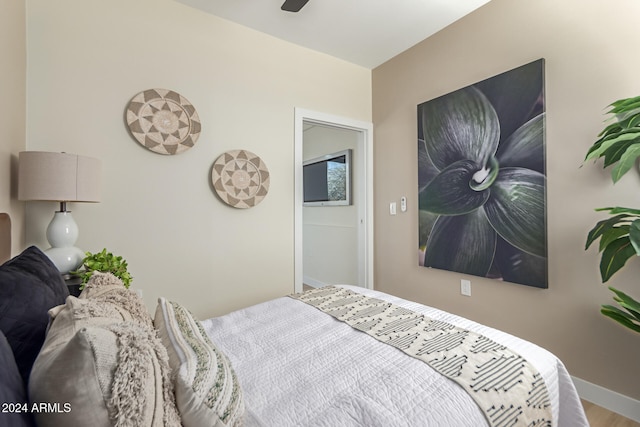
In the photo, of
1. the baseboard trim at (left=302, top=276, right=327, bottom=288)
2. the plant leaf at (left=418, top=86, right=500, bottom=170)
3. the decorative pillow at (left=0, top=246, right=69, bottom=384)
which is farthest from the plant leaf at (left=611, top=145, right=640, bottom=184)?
the baseboard trim at (left=302, top=276, right=327, bottom=288)

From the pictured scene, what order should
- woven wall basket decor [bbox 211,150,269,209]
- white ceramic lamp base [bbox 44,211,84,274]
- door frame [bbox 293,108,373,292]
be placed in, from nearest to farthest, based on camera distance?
white ceramic lamp base [bbox 44,211,84,274] → woven wall basket decor [bbox 211,150,269,209] → door frame [bbox 293,108,373,292]

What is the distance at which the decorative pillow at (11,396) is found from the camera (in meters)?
0.43

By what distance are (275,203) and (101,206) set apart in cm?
127

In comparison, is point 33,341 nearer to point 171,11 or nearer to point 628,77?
point 171,11

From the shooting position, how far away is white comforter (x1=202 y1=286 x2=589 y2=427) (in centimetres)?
81

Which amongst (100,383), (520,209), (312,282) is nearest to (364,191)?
(520,209)

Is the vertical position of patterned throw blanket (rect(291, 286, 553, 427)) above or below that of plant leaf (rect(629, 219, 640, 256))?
below

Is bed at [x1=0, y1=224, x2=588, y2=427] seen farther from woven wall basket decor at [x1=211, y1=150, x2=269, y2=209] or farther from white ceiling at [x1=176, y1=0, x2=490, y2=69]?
white ceiling at [x1=176, y1=0, x2=490, y2=69]

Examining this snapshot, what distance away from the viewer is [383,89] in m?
3.15

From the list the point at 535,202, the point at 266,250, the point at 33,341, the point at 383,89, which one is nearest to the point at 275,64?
the point at 383,89

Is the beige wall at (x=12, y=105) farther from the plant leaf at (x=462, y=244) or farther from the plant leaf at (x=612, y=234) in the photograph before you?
the plant leaf at (x=612, y=234)

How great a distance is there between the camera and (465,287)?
2.42m

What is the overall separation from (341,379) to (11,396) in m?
0.78

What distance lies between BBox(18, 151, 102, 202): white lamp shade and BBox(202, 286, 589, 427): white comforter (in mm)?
1028
